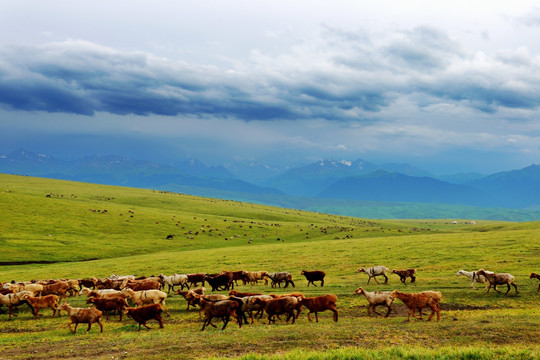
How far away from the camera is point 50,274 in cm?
4481

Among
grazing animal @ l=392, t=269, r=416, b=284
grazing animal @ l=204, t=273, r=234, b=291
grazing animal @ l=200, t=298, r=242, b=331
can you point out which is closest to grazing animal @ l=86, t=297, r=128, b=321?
grazing animal @ l=200, t=298, r=242, b=331

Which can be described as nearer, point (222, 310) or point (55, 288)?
point (222, 310)

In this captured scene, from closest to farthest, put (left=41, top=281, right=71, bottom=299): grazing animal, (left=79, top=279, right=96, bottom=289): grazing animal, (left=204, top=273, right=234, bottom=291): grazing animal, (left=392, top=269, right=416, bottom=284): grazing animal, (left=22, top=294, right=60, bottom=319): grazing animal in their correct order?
(left=22, top=294, right=60, bottom=319): grazing animal
(left=41, top=281, right=71, bottom=299): grazing animal
(left=204, top=273, right=234, bottom=291): grazing animal
(left=392, top=269, right=416, bottom=284): grazing animal
(left=79, top=279, right=96, bottom=289): grazing animal

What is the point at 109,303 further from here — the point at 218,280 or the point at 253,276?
the point at 253,276

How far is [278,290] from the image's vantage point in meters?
28.0

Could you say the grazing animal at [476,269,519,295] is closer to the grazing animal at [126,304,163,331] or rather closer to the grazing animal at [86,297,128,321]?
the grazing animal at [126,304,163,331]

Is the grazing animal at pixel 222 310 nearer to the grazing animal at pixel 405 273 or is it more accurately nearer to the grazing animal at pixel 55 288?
the grazing animal at pixel 55 288

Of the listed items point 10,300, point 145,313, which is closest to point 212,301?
point 145,313

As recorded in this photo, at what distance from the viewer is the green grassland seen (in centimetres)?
1414

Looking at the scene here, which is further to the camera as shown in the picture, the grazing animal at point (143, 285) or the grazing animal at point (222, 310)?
the grazing animal at point (143, 285)

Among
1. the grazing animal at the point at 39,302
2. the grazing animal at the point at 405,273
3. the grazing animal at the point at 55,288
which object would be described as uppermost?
the grazing animal at the point at 405,273

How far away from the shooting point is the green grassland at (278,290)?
557 inches

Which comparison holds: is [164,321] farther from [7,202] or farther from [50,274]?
[7,202]

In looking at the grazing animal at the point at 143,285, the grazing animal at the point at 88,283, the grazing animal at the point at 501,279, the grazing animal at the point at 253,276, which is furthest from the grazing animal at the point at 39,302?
the grazing animal at the point at 501,279
